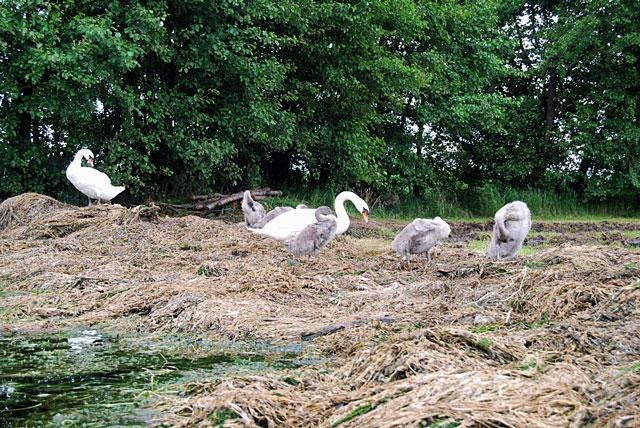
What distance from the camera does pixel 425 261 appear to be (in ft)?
31.9

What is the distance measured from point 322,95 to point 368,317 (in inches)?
635

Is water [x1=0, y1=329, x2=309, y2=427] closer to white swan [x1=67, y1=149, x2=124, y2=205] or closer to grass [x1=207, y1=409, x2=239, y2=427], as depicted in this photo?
grass [x1=207, y1=409, x2=239, y2=427]

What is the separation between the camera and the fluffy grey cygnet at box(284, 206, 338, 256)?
1016 cm

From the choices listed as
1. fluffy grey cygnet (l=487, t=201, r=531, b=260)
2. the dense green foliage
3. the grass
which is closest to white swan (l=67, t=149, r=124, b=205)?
the dense green foliage

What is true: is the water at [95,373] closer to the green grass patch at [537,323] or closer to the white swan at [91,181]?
the green grass patch at [537,323]

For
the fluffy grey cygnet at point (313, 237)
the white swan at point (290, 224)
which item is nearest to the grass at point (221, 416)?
the fluffy grey cygnet at point (313, 237)

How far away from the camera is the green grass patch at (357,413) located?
355 centimetres

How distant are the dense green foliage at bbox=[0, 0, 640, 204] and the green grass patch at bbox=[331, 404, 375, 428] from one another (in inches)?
517

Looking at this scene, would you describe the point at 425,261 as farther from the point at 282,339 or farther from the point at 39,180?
the point at 39,180

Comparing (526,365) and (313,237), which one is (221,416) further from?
(313,237)

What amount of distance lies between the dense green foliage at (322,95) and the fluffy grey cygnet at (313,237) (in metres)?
7.26

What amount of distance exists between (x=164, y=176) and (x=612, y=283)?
14.9 meters

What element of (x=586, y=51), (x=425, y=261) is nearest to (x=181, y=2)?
(x=425, y=261)

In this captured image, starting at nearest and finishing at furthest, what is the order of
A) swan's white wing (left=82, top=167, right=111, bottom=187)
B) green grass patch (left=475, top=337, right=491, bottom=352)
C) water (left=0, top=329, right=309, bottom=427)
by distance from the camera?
water (left=0, top=329, right=309, bottom=427), green grass patch (left=475, top=337, right=491, bottom=352), swan's white wing (left=82, top=167, right=111, bottom=187)
